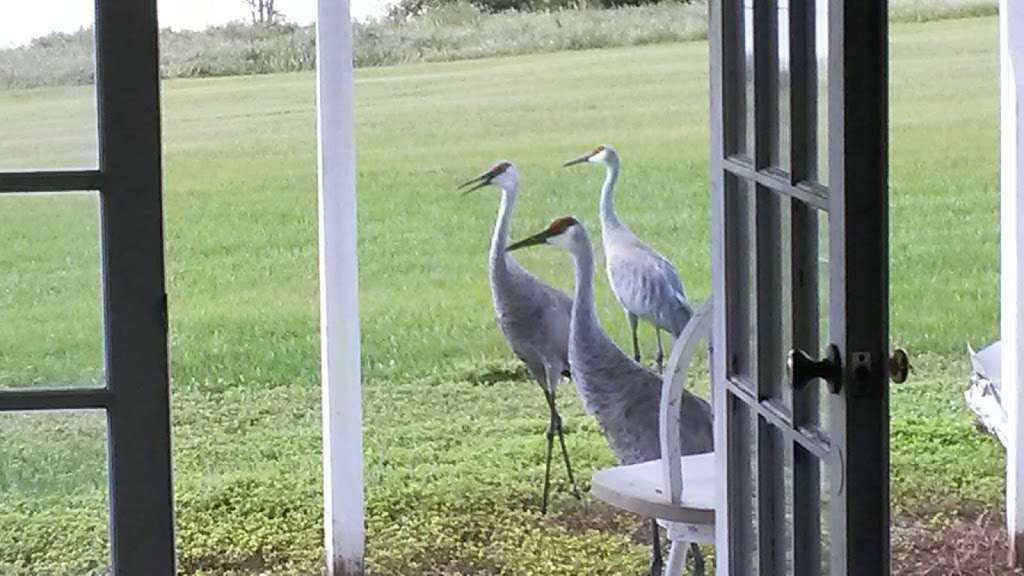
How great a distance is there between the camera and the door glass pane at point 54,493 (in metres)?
2.16

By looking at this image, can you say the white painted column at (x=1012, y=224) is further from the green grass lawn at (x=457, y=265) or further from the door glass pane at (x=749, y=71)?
the door glass pane at (x=749, y=71)

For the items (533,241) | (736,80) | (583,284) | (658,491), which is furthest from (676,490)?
(533,241)

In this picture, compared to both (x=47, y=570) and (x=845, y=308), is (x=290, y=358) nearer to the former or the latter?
(x=47, y=570)

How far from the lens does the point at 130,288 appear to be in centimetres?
214

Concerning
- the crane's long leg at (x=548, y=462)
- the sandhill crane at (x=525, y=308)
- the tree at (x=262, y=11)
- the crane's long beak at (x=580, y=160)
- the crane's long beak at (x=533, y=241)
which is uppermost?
the tree at (x=262, y=11)

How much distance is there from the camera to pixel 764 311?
2.10 metres

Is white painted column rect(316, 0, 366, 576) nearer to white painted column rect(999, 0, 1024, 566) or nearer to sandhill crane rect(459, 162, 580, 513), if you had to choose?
sandhill crane rect(459, 162, 580, 513)

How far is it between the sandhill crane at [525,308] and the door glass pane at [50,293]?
286 cm

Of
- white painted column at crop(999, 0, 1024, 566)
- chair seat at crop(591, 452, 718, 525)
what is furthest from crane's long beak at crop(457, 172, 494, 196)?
chair seat at crop(591, 452, 718, 525)

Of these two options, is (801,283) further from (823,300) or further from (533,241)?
(533,241)

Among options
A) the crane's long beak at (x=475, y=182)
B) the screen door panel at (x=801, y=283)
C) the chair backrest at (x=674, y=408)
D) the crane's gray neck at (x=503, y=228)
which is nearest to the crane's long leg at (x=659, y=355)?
the crane's gray neck at (x=503, y=228)

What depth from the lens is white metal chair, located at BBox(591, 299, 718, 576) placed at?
2988 millimetres

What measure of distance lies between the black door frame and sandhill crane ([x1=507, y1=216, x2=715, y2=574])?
9.21 ft

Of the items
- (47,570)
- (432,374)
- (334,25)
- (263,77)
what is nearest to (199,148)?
(263,77)
